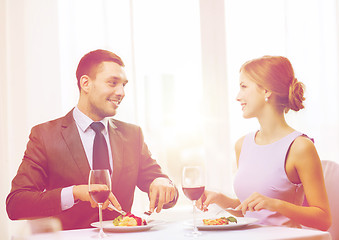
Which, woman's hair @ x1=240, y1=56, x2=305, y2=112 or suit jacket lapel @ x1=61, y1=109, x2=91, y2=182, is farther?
woman's hair @ x1=240, y1=56, x2=305, y2=112

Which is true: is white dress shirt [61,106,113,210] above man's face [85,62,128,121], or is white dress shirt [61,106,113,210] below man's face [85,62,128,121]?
below

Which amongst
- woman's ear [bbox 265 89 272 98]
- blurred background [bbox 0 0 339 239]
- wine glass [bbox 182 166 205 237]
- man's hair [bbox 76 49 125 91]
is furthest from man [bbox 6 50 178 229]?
woman's ear [bbox 265 89 272 98]

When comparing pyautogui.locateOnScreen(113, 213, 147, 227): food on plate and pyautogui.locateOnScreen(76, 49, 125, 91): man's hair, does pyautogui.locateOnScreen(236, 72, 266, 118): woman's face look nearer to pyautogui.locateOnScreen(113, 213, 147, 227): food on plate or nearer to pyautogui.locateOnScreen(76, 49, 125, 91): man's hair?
pyautogui.locateOnScreen(76, 49, 125, 91): man's hair

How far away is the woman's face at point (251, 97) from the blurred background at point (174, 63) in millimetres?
393

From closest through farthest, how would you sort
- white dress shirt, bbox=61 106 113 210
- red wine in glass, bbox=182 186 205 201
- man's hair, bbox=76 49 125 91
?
1. red wine in glass, bbox=182 186 205 201
2. white dress shirt, bbox=61 106 113 210
3. man's hair, bbox=76 49 125 91

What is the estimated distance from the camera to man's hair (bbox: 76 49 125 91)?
218 cm

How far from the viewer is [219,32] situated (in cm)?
272

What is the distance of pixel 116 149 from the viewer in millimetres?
2152

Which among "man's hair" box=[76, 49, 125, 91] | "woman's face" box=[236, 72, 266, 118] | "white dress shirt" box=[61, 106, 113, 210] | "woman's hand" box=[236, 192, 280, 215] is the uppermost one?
"man's hair" box=[76, 49, 125, 91]

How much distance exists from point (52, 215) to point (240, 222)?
35.0 inches

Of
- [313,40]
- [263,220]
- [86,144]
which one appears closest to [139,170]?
[86,144]

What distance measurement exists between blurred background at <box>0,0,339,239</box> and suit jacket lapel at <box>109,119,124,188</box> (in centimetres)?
19

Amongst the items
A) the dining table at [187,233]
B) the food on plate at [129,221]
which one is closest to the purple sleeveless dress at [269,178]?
the dining table at [187,233]

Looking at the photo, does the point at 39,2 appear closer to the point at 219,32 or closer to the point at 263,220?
the point at 219,32
